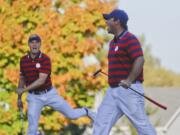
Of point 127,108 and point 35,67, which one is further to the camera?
point 35,67

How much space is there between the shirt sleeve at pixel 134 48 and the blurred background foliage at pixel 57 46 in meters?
14.5

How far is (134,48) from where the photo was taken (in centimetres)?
969

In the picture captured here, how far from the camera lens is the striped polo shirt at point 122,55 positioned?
9.71 metres

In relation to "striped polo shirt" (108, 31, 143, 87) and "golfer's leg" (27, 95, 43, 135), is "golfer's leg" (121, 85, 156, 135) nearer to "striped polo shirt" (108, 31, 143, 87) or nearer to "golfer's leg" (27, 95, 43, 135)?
"striped polo shirt" (108, 31, 143, 87)

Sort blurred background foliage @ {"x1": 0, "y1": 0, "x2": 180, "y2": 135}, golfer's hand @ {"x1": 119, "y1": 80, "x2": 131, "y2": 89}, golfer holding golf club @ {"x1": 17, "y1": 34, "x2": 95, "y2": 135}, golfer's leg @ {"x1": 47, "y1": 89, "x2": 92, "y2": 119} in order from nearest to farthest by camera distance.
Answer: golfer's hand @ {"x1": 119, "y1": 80, "x2": 131, "y2": 89} < golfer holding golf club @ {"x1": 17, "y1": 34, "x2": 95, "y2": 135} < golfer's leg @ {"x1": 47, "y1": 89, "x2": 92, "y2": 119} < blurred background foliage @ {"x1": 0, "y1": 0, "x2": 180, "y2": 135}

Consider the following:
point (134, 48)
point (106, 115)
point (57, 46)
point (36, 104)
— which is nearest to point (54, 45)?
point (57, 46)

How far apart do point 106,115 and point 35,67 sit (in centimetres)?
246

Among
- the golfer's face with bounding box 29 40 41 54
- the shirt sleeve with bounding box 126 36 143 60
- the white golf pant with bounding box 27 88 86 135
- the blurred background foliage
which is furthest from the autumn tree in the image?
the shirt sleeve with bounding box 126 36 143 60

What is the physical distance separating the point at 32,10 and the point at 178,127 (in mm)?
20172

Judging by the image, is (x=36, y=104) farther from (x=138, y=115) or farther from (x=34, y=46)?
(x=138, y=115)

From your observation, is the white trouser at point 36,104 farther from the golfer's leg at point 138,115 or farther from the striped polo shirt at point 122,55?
the golfer's leg at point 138,115

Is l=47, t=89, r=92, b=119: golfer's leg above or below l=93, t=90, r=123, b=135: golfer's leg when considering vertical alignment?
below

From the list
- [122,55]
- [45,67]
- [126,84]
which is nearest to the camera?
[126,84]

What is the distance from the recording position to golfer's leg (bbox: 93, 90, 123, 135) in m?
10.1
